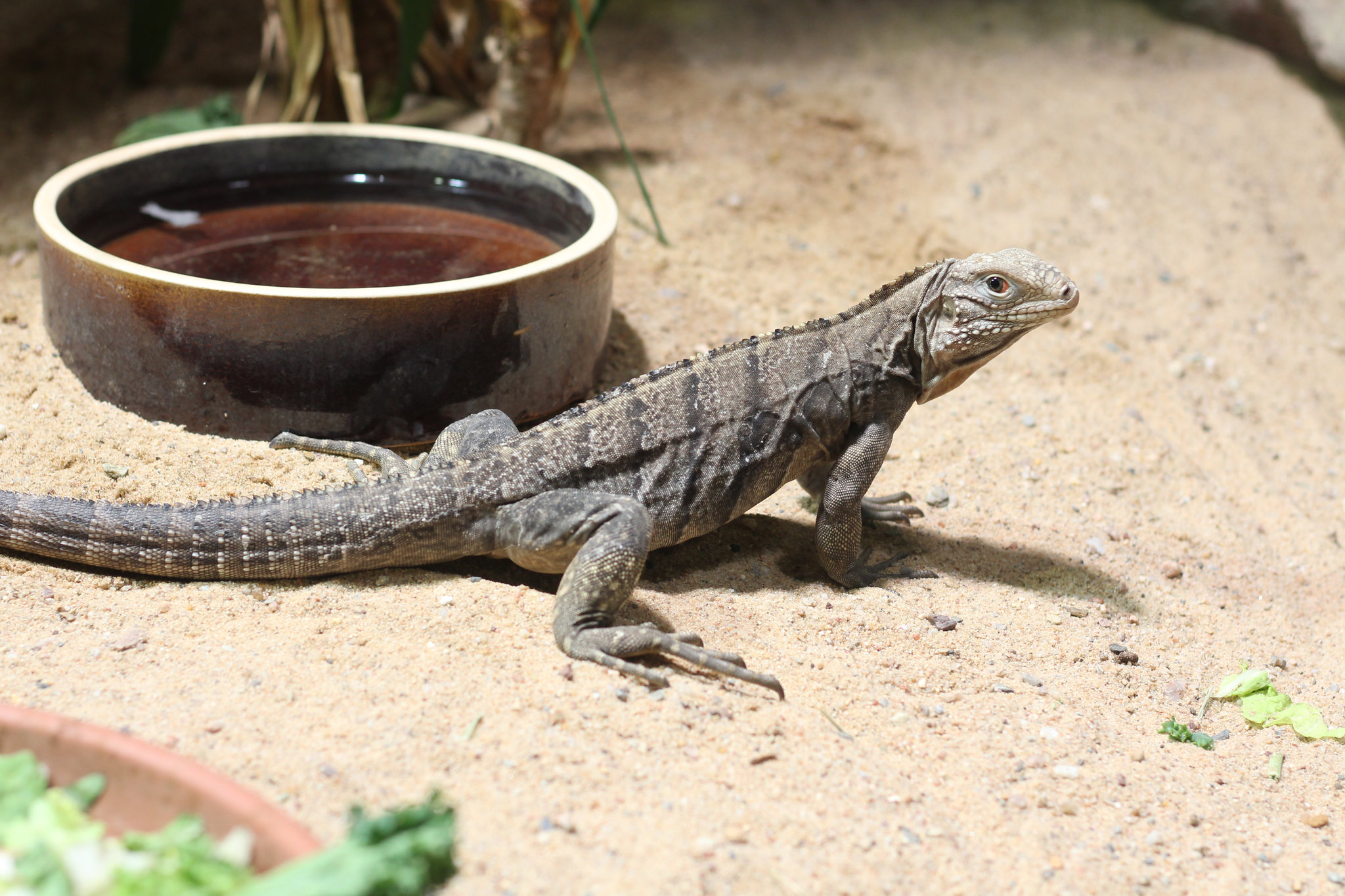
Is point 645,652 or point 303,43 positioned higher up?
point 303,43

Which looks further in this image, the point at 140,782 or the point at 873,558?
the point at 873,558

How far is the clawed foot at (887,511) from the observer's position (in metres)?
4.98

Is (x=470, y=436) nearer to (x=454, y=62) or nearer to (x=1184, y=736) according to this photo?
(x=1184, y=736)

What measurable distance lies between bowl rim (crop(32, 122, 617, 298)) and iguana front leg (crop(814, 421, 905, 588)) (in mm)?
1539

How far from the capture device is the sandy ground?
9.87 ft

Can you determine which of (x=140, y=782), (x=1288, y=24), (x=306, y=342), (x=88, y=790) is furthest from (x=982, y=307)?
(x=1288, y=24)

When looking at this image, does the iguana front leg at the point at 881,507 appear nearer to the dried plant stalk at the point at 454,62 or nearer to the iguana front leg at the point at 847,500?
the iguana front leg at the point at 847,500

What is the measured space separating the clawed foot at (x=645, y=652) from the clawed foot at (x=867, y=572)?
0.97 m

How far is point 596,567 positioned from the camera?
3.67 meters

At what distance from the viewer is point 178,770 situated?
2506 mm

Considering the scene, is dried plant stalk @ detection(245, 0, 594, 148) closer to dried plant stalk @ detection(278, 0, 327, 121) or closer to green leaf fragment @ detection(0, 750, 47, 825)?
dried plant stalk @ detection(278, 0, 327, 121)

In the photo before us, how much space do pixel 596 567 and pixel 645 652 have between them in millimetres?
334

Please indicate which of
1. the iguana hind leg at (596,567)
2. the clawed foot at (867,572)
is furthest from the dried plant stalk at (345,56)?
the clawed foot at (867,572)

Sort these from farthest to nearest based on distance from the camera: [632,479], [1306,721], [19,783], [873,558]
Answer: [873,558], [632,479], [1306,721], [19,783]
